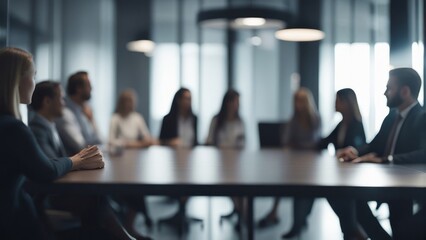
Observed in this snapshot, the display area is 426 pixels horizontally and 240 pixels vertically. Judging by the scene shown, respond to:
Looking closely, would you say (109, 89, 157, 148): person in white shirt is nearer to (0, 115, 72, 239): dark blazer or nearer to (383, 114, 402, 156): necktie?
(383, 114, 402, 156): necktie

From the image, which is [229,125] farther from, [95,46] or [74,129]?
[95,46]

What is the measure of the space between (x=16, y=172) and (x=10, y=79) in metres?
0.36

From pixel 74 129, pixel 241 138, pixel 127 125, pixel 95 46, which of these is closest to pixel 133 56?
pixel 95 46

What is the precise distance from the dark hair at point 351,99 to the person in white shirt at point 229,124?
74.2 inches

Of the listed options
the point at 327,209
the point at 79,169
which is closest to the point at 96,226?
the point at 79,169

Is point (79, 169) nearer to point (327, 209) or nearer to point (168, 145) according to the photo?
point (168, 145)

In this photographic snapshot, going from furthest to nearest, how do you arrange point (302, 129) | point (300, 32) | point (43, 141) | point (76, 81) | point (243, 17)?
point (302, 129), point (300, 32), point (243, 17), point (76, 81), point (43, 141)

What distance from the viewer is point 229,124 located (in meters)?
5.87

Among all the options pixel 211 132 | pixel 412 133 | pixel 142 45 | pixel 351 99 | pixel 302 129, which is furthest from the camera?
pixel 142 45

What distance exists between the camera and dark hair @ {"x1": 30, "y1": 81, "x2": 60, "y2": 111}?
299 cm

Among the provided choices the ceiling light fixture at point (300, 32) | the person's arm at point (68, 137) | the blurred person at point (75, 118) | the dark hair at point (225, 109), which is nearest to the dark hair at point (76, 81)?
the blurred person at point (75, 118)

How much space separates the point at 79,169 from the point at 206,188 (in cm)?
75

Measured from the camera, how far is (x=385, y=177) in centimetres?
248

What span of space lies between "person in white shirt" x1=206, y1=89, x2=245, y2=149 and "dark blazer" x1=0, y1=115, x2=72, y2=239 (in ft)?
12.6
